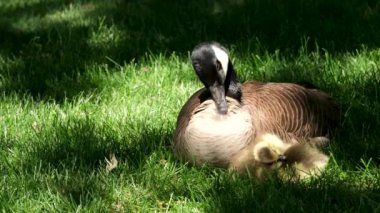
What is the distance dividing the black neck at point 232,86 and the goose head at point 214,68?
0.9 inches

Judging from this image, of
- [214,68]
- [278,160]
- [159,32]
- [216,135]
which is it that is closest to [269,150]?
[278,160]

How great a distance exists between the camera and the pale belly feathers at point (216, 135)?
3.74 meters

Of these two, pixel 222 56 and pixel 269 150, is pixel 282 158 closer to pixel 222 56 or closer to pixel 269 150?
pixel 269 150

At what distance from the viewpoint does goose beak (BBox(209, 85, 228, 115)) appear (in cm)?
383

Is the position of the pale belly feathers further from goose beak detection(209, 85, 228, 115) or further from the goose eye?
the goose eye

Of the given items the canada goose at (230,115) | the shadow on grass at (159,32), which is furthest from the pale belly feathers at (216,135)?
the shadow on grass at (159,32)

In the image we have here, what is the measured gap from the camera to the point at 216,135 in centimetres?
374

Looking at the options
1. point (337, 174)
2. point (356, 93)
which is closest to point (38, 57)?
point (356, 93)

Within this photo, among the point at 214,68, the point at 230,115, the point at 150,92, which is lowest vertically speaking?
the point at 150,92

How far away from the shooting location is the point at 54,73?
18.3 ft

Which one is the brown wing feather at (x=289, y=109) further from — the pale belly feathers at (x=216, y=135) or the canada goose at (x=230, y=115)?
the pale belly feathers at (x=216, y=135)

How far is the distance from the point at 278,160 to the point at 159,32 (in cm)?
289

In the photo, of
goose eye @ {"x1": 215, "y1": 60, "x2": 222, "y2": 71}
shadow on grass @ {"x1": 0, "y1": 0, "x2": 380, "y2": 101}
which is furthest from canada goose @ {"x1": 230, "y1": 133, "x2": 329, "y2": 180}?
shadow on grass @ {"x1": 0, "y1": 0, "x2": 380, "y2": 101}

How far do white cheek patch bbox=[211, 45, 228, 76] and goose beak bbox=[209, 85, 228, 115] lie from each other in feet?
0.29
